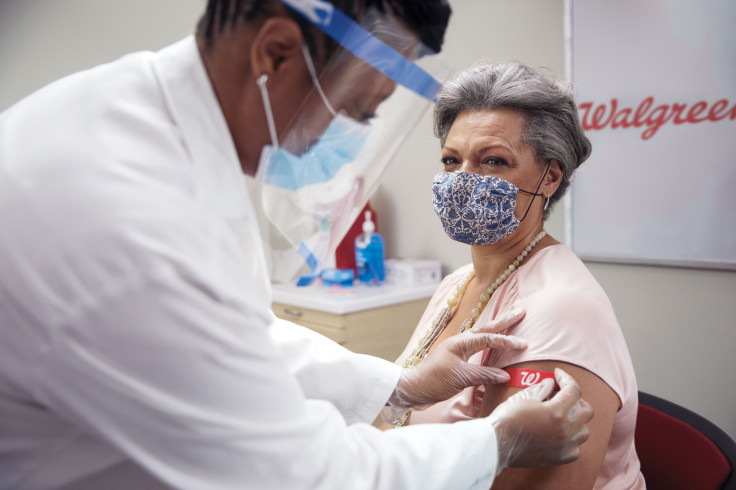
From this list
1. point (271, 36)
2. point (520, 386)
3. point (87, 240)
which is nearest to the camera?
point (87, 240)

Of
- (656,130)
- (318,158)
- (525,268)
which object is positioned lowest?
(525,268)

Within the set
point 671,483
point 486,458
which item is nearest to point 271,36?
→ point 486,458

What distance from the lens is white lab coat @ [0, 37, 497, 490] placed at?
56 cm

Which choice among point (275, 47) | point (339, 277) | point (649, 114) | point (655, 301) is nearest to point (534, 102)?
point (275, 47)

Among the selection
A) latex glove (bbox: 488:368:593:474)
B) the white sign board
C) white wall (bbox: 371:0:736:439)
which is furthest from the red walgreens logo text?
latex glove (bbox: 488:368:593:474)

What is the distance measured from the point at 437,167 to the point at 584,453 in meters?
1.98

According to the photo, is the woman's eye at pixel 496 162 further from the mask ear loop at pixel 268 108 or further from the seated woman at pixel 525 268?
the mask ear loop at pixel 268 108

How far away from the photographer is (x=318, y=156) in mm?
792

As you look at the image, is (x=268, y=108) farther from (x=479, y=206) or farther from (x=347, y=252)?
(x=347, y=252)

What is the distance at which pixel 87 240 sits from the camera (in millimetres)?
552

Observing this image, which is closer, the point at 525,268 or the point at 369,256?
the point at 525,268

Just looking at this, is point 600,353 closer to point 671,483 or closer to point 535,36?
point 671,483

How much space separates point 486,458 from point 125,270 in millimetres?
542

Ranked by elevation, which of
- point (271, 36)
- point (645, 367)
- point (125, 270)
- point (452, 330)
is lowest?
point (645, 367)
